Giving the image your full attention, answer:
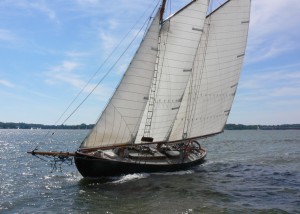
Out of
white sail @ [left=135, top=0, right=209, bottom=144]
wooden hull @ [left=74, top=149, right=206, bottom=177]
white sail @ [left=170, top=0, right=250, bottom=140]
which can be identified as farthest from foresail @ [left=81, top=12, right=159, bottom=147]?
white sail @ [left=170, top=0, right=250, bottom=140]

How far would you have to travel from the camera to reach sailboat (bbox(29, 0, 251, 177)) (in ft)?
91.6

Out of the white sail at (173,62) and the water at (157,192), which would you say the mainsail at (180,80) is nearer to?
the white sail at (173,62)

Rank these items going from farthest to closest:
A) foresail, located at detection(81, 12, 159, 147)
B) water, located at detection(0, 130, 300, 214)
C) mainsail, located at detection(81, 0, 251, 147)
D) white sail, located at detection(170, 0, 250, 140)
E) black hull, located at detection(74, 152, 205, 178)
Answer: white sail, located at detection(170, 0, 250, 140) → black hull, located at detection(74, 152, 205, 178) → mainsail, located at detection(81, 0, 251, 147) → foresail, located at detection(81, 12, 159, 147) → water, located at detection(0, 130, 300, 214)

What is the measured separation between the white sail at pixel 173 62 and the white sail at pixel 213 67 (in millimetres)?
5734

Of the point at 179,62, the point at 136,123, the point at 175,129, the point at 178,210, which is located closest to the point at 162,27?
the point at 179,62

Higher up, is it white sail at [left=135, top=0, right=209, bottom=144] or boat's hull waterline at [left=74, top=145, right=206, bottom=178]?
white sail at [left=135, top=0, right=209, bottom=144]

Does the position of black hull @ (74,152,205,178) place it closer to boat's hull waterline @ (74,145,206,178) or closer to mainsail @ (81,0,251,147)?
boat's hull waterline @ (74,145,206,178)

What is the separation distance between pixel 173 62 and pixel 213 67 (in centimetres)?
806

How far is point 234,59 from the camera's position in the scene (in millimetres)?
39531

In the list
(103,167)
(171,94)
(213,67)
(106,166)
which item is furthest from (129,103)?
(213,67)

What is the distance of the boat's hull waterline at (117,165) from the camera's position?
28.1 m

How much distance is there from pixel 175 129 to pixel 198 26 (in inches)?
411

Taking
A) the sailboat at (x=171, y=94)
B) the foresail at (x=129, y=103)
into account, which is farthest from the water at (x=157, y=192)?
the foresail at (x=129, y=103)

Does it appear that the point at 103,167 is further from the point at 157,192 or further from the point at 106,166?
the point at 157,192
